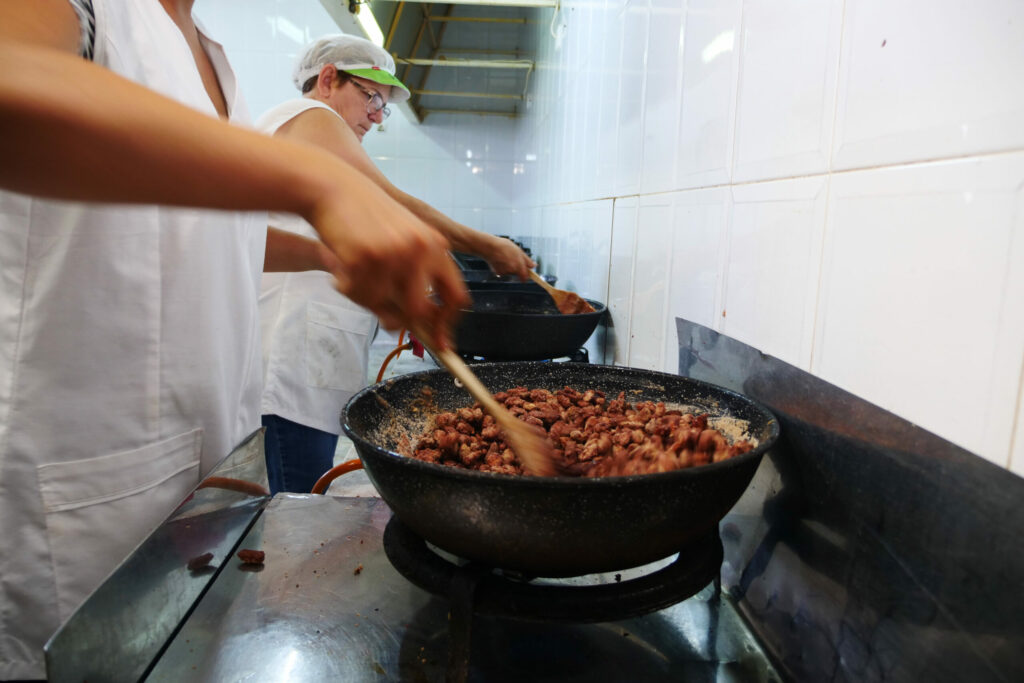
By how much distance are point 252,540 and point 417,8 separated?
3900 millimetres

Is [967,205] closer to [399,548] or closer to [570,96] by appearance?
[399,548]

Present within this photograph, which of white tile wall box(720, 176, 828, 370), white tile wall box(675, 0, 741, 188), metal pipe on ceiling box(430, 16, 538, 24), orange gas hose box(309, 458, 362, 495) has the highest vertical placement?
metal pipe on ceiling box(430, 16, 538, 24)

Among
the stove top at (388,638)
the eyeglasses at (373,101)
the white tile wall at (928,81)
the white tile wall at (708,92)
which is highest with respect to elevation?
the eyeglasses at (373,101)

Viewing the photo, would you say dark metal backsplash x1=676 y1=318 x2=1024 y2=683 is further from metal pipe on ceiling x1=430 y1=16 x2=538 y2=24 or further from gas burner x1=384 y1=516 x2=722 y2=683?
metal pipe on ceiling x1=430 y1=16 x2=538 y2=24

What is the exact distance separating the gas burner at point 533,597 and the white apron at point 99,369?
0.54m

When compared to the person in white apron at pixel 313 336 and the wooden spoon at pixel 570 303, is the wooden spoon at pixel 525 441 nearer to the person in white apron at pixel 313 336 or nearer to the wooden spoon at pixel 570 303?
the wooden spoon at pixel 570 303

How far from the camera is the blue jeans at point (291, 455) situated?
179cm

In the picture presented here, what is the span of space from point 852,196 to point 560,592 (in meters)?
0.51

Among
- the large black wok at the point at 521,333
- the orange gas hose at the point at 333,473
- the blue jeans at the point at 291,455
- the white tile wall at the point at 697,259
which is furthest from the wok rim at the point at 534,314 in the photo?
the blue jeans at the point at 291,455

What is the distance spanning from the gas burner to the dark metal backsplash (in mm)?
144

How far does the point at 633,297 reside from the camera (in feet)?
4.66

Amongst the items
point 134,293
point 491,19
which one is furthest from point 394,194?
point 491,19

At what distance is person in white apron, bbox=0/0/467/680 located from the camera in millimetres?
459

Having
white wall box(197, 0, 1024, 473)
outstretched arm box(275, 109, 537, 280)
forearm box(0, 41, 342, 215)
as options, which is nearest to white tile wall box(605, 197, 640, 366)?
white wall box(197, 0, 1024, 473)
